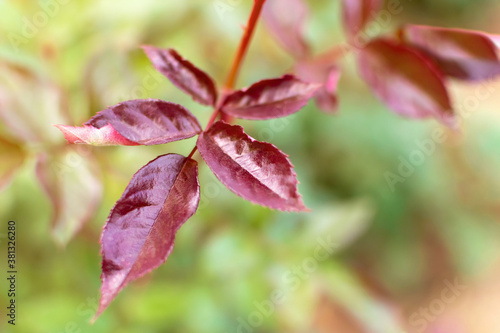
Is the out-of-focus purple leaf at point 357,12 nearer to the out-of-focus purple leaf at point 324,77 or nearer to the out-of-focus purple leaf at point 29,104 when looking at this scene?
the out-of-focus purple leaf at point 324,77

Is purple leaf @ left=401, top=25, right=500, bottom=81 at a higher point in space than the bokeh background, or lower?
higher

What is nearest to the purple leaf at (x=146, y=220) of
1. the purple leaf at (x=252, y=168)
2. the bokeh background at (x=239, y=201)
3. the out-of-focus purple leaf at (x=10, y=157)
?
the purple leaf at (x=252, y=168)

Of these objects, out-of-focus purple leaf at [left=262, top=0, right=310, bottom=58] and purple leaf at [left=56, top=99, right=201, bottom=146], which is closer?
purple leaf at [left=56, top=99, right=201, bottom=146]

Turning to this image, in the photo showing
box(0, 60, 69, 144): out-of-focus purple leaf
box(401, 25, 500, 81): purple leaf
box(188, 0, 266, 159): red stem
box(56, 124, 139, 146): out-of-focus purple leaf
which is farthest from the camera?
box(0, 60, 69, 144): out-of-focus purple leaf

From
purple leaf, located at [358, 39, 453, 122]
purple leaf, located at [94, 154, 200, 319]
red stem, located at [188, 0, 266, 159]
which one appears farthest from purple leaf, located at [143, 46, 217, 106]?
purple leaf, located at [358, 39, 453, 122]

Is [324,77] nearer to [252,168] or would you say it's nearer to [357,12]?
[357,12]

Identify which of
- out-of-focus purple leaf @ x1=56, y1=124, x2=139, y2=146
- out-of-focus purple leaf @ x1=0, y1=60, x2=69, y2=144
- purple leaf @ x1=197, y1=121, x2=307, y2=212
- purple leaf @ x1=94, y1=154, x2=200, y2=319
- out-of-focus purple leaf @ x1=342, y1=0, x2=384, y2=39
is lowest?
out-of-focus purple leaf @ x1=0, y1=60, x2=69, y2=144

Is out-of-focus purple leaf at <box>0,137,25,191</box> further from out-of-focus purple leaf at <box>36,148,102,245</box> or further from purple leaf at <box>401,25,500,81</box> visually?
purple leaf at <box>401,25,500,81</box>
